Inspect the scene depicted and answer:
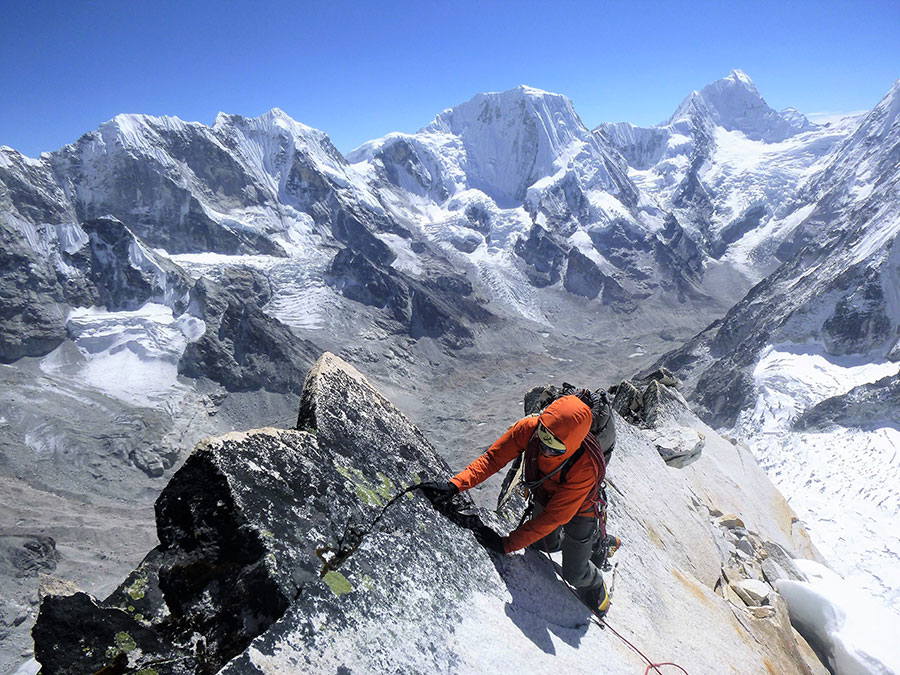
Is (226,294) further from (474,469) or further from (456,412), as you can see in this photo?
(474,469)

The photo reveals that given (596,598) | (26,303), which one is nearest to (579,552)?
(596,598)

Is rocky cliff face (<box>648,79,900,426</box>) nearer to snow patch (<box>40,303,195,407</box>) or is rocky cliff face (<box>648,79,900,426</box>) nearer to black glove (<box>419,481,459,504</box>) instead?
black glove (<box>419,481,459,504</box>)

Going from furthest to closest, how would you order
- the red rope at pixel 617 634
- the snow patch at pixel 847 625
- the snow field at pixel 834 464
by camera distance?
the snow field at pixel 834 464
the snow patch at pixel 847 625
the red rope at pixel 617 634

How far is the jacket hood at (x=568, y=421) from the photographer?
21.9 ft

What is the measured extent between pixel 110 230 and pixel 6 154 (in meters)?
52.5

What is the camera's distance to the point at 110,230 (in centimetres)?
17988

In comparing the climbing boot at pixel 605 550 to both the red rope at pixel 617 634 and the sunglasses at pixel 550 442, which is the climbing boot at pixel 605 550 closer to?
the red rope at pixel 617 634

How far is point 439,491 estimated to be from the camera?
7141mm

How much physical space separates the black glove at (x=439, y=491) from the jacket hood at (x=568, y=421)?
1540mm

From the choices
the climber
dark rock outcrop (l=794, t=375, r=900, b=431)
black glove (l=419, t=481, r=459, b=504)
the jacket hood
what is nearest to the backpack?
the climber

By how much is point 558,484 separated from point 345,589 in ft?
10.3

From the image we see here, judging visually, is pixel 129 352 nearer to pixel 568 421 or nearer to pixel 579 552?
pixel 579 552

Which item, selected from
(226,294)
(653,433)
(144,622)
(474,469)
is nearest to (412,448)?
(474,469)

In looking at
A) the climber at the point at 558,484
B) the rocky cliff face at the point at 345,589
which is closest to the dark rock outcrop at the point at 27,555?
the rocky cliff face at the point at 345,589
